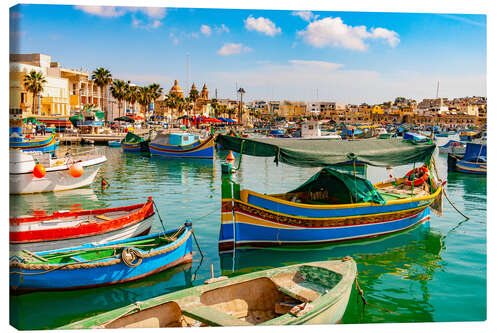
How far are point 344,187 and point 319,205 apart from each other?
1457 mm

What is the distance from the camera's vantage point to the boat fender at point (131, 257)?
841 centimetres

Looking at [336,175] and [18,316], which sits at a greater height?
[336,175]

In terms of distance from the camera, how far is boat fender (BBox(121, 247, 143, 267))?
8.41 metres

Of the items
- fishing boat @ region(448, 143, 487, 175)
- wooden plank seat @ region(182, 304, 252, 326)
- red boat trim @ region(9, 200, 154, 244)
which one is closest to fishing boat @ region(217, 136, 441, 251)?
red boat trim @ region(9, 200, 154, 244)

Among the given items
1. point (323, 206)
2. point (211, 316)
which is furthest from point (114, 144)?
point (211, 316)

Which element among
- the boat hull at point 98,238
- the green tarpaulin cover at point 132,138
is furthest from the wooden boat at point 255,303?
the green tarpaulin cover at point 132,138

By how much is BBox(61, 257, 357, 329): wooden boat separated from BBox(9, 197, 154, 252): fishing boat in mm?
4015

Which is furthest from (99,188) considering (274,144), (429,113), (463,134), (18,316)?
(429,113)

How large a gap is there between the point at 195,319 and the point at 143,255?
314 centimetres

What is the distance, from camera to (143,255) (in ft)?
28.5

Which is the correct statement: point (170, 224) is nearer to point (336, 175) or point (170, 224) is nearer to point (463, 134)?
point (336, 175)

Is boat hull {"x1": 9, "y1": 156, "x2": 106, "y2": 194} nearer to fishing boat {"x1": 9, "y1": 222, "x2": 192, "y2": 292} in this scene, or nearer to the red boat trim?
the red boat trim

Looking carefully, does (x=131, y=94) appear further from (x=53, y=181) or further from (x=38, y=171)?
(x=38, y=171)

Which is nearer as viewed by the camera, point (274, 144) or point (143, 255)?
point (143, 255)
